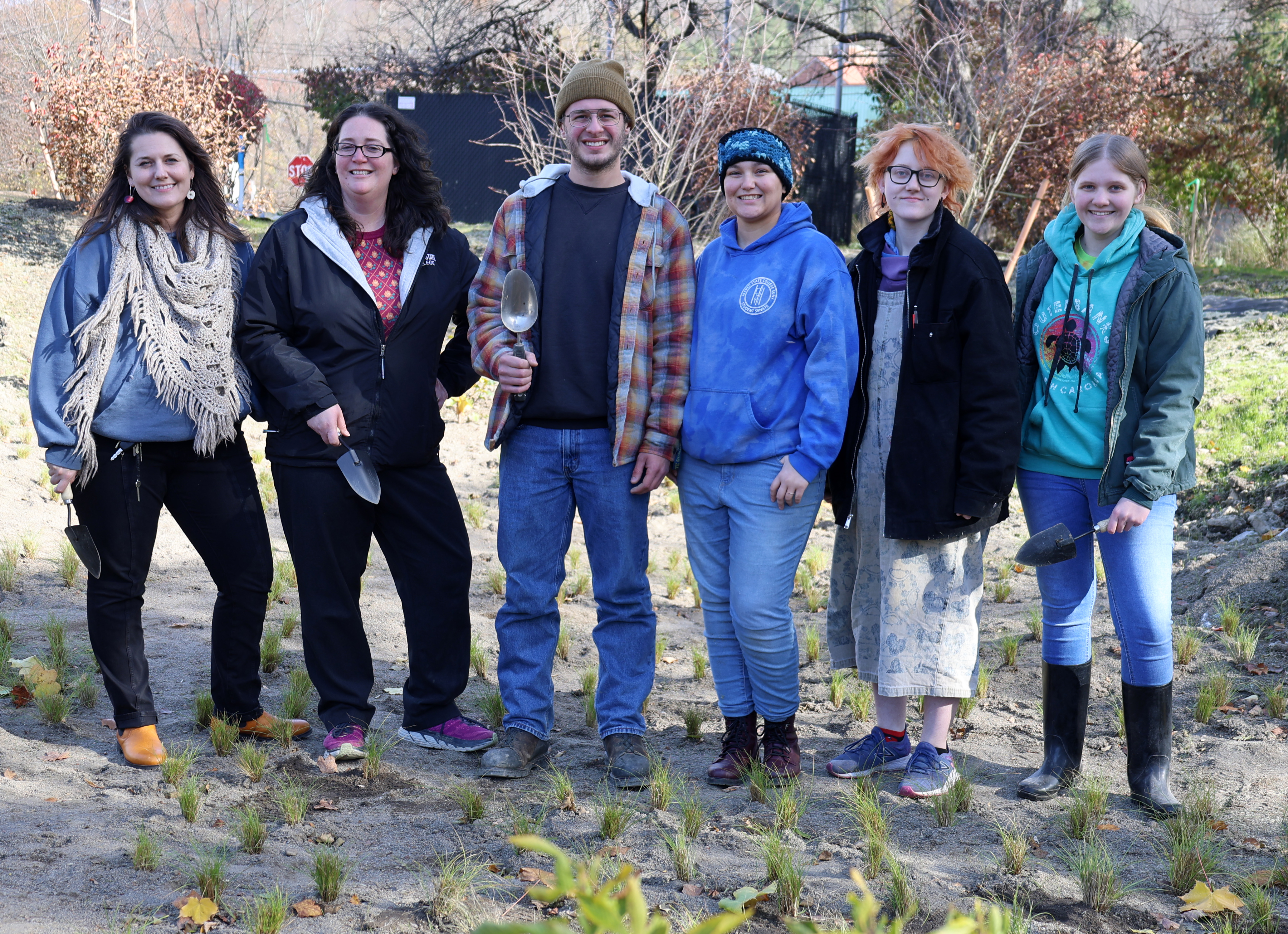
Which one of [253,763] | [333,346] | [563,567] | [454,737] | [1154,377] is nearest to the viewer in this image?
[1154,377]

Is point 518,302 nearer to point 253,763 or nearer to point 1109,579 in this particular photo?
point 253,763

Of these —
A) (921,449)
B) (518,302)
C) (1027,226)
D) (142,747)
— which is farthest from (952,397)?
(1027,226)

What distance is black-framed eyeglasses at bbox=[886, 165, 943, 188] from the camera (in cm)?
343

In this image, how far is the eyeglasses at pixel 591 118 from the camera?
11.8ft

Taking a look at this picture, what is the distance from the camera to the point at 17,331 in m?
10.9

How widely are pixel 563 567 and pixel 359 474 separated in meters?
0.77

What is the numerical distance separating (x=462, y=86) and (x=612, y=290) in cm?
1675

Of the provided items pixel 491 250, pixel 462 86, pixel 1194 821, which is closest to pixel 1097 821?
pixel 1194 821

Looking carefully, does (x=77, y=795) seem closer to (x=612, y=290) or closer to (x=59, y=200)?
(x=612, y=290)

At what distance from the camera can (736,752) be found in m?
3.79

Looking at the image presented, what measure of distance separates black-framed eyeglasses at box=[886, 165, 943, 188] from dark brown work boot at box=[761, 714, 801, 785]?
1.77 meters

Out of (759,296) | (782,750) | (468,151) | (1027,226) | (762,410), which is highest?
(468,151)

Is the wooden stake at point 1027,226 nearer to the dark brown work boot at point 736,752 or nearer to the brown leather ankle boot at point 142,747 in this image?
the dark brown work boot at point 736,752

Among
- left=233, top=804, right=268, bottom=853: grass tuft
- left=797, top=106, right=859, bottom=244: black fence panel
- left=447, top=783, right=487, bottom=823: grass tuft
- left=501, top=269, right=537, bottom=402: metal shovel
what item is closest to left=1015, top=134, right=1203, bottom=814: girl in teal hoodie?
left=501, top=269, right=537, bottom=402: metal shovel
